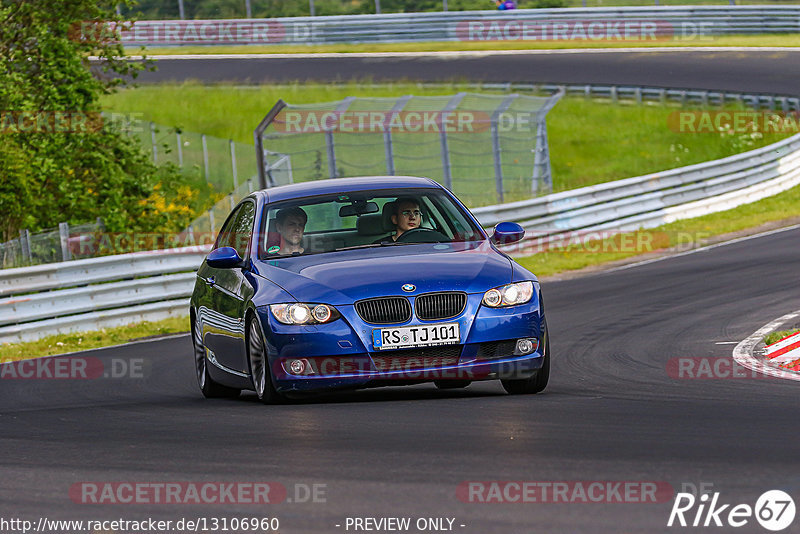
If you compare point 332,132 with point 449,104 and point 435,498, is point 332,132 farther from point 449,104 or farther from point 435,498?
point 435,498

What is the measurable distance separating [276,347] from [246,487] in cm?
261

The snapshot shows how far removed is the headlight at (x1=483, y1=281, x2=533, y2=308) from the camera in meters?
8.47

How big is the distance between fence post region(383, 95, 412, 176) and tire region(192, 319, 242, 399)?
41.6 feet

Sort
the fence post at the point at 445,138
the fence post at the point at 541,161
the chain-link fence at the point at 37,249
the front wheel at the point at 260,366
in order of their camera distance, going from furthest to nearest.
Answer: the fence post at the point at 541,161, the fence post at the point at 445,138, the chain-link fence at the point at 37,249, the front wheel at the point at 260,366

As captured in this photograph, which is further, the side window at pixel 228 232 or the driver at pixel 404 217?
the side window at pixel 228 232

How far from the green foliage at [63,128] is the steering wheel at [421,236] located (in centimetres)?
1363

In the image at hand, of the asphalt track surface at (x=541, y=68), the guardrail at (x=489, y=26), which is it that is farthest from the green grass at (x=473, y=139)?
the guardrail at (x=489, y=26)

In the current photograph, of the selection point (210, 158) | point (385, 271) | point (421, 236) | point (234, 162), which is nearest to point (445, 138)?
point (234, 162)

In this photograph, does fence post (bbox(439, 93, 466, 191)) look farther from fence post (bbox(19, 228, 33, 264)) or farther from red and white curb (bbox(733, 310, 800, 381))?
red and white curb (bbox(733, 310, 800, 381))

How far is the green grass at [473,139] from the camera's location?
24531 mm

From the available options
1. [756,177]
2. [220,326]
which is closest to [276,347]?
[220,326]

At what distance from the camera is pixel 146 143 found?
32.8 m

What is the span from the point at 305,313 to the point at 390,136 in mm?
15624

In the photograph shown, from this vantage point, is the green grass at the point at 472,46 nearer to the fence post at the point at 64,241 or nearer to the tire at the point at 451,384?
the fence post at the point at 64,241
